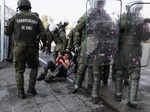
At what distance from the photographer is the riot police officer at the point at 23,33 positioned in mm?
3160

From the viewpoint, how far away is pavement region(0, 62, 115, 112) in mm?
2998

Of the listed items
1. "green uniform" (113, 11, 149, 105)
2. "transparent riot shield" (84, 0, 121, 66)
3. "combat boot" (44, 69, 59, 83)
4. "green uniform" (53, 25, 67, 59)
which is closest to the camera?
"green uniform" (113, 11, 149, 105)

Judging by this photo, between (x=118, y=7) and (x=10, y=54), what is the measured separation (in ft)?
17.0

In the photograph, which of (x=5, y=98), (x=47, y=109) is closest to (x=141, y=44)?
(x=47, y=109)

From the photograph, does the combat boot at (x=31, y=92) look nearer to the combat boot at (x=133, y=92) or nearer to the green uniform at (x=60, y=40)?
the combat boot at (x=133, y=92)

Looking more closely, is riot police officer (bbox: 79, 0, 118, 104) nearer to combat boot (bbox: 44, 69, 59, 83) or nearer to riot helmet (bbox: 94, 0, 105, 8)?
riot helmet (bbox: 94, 0, 105, 8)

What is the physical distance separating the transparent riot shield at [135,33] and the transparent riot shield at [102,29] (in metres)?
0.24

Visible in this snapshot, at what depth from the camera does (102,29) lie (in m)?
3.14

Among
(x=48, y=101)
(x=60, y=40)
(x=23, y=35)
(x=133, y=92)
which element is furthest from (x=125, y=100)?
(x=60, y=40)

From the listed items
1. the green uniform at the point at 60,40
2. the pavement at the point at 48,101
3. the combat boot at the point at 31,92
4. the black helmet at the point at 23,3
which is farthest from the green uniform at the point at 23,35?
the green uniform at the point at 60,40

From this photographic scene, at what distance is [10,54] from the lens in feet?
22.9

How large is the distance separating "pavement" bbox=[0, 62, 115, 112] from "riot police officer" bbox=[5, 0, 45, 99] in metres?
0.27

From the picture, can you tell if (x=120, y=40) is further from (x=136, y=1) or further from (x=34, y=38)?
(x=34, y=38)

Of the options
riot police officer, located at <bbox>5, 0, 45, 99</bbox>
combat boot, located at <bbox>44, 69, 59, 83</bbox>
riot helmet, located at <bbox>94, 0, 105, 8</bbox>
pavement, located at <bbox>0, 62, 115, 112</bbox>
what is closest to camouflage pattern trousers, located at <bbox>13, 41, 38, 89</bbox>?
riot police officer, located at <bbox>5, 0, 45, 99</bbox>
